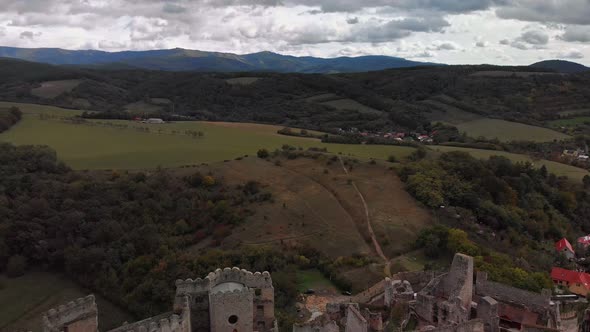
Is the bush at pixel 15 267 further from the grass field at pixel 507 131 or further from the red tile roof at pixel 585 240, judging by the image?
the grass field at pixel 507 131

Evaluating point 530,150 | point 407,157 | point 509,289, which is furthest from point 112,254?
point 530,150

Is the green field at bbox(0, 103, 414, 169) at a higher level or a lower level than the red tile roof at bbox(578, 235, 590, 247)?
higher

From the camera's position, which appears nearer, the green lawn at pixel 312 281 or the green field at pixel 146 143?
the green lawn at pixel 312 281

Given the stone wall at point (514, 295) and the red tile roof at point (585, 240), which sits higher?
the stone wall at point (514, 295)

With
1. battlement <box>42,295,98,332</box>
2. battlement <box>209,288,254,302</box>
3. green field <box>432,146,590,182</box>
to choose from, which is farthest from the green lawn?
green field <box>432,146,590,182</box>

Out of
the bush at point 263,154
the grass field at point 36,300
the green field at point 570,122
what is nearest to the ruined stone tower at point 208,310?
the grass field at point 36,300

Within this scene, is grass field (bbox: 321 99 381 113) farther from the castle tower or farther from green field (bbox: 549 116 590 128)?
the castle tower
